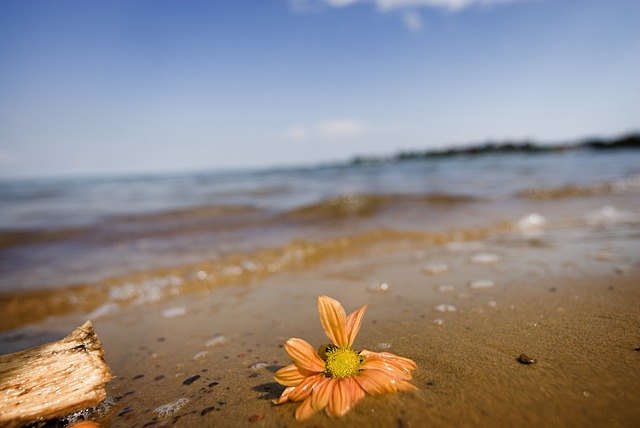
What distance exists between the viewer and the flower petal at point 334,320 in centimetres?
132

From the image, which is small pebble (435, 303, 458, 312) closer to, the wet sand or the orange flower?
the wet sand

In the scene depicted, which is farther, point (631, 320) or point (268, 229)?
point (268, 229)

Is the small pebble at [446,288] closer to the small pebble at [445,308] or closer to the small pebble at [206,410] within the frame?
the small pebble at [445,308]

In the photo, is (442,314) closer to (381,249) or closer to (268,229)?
(381,249)

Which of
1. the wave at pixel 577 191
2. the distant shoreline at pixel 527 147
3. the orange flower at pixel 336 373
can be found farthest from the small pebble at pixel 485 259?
the distant shoreline at pixel 527 147

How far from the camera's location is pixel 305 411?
119 centimetres

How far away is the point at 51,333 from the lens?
2779mm

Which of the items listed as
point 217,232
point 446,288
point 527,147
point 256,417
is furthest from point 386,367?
point 527,147

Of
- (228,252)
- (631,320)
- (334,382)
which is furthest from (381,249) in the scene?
(334,382)

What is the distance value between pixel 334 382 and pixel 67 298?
341cm

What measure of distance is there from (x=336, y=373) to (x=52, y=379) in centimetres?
109

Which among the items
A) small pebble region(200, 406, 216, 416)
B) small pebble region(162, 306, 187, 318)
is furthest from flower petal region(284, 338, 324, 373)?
small pebble region(162, 306, 187, 318)

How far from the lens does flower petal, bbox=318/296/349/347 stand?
4.34 feet

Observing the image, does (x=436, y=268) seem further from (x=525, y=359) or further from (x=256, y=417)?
(x=256, y=417)
